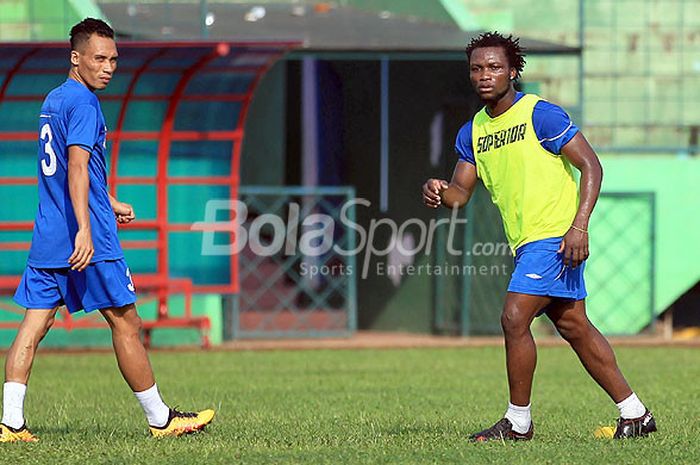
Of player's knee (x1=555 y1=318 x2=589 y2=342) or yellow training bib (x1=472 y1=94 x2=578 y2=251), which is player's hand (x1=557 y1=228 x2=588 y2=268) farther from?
player's knee (x1=555 y1=318 x2=589 y2=342)

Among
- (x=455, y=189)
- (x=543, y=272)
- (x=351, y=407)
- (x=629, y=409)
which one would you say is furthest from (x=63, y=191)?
(x=351, y=407)

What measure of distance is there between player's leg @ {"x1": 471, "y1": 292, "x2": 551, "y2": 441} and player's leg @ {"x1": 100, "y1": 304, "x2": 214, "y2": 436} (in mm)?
1595

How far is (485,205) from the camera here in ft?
67.1

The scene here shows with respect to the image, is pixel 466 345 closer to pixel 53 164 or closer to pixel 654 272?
Answer: pixel 654 272

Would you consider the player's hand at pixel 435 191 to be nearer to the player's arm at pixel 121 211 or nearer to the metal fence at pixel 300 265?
the player's arm at pixel 121 211

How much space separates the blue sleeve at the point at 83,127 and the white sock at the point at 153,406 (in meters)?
1.32

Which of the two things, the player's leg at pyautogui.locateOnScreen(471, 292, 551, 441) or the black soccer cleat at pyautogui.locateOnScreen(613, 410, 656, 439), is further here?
the black soccer cleat at pyautogui.locateOnScreen(613, 410, 656, 439)

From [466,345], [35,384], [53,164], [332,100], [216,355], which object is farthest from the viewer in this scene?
[332,100]

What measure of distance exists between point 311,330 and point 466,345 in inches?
84.3

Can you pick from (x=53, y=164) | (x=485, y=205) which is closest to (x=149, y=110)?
(x=485, y=205)

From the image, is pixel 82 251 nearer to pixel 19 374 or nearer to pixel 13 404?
pixel 19 374

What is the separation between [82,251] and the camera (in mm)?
8211

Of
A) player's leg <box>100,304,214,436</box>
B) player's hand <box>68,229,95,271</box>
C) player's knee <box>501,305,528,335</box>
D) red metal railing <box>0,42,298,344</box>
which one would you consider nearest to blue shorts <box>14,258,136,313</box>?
player's leg <box>100,304,214,436</box>

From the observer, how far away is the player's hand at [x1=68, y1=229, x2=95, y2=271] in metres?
8.20
